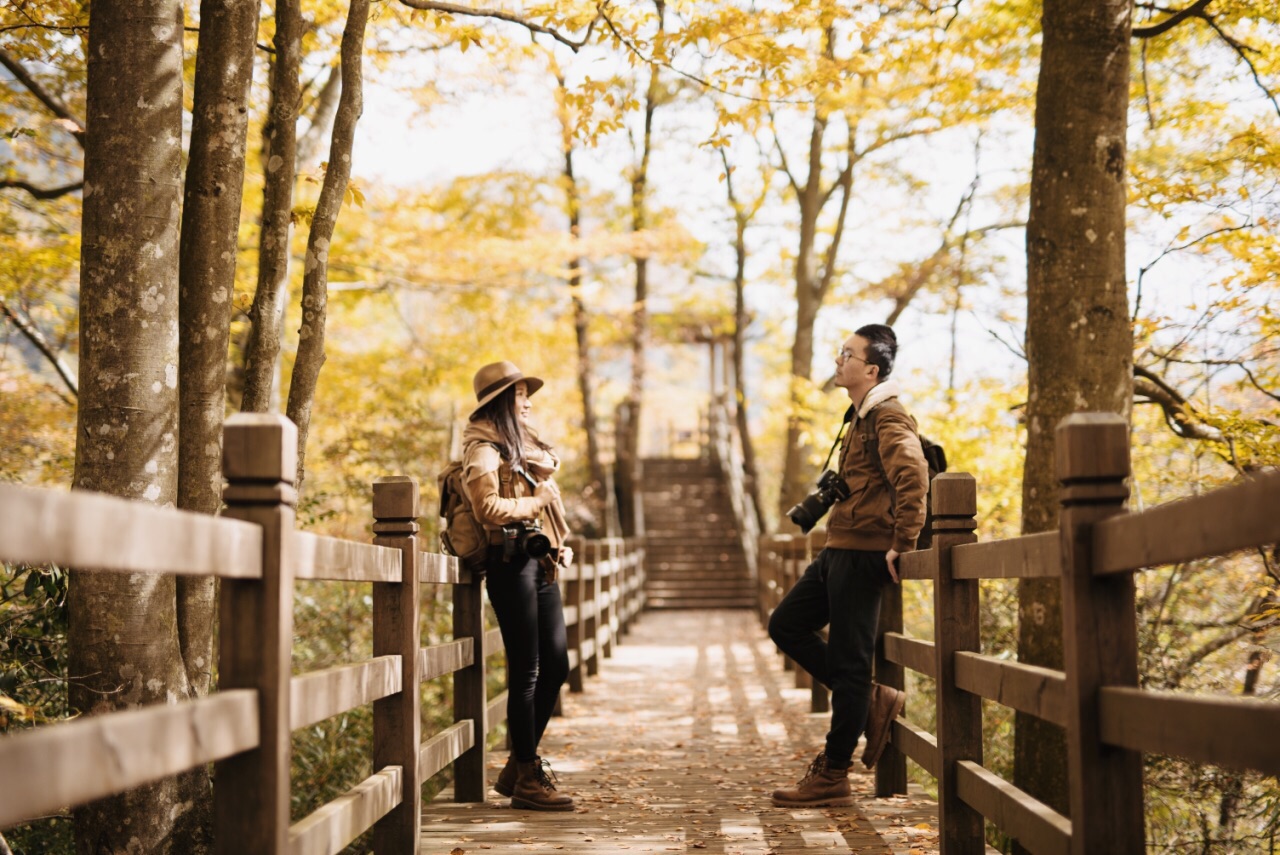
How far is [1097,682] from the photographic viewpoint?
257cm

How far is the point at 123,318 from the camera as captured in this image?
388 centimetres

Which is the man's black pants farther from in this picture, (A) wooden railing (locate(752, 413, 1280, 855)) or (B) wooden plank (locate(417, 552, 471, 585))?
(B) wooden plank (locate(417, 552, 471, 585))

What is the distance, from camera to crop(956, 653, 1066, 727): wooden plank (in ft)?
9.24

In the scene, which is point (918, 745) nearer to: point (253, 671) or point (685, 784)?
point (685, 784)

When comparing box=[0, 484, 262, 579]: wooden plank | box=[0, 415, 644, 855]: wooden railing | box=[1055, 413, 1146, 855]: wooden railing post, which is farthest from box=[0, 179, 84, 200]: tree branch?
box=[1055, 413, 1146, 855]: wooden railing post

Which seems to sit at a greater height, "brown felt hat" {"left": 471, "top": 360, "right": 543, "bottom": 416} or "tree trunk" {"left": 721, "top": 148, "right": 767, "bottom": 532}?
"tree trunk" {"left": 721, "top": 148, "right": 767, "bottom": 532}

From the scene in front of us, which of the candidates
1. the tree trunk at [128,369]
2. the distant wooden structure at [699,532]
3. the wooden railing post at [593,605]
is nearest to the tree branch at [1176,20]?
the tree trunk at [128,369]

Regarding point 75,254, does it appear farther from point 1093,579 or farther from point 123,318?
point 1093,579

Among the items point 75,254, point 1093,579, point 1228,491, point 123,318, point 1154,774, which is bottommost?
point 1154,774

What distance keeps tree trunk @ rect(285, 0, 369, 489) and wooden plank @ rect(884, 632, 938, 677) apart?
2802 mm

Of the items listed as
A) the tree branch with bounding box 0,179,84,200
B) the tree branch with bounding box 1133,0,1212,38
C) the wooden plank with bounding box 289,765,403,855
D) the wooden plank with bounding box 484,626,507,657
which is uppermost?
the tree branch with bounding box 0,179,84,200

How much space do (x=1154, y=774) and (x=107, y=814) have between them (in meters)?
5.36

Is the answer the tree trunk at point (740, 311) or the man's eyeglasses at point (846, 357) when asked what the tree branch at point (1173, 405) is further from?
the tree trunk at point (740, 311)

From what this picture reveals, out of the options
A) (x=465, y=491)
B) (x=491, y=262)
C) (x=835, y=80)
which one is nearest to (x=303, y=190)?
(x=491, y=262)
